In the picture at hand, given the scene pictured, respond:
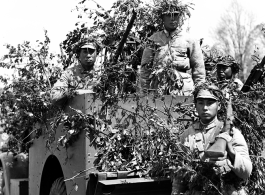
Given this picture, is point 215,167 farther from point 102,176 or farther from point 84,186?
point 84,186

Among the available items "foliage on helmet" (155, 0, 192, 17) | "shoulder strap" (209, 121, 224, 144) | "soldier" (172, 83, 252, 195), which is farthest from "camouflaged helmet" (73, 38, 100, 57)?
"shoulder strap" (209, 121, 224, 144)

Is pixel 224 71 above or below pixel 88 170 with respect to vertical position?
above

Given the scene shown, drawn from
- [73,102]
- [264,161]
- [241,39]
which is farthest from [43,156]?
[241,39]

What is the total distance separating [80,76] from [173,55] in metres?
1.12

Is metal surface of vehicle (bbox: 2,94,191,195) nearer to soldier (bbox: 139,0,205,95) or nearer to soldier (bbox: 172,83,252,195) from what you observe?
soldier (bbox: 172,83,252,195)

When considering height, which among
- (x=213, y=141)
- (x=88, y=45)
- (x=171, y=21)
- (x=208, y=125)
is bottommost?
(x=213, y=141)

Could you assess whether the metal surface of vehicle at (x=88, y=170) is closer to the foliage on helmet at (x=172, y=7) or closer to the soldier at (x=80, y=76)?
the soldier at (x=80, y=76)

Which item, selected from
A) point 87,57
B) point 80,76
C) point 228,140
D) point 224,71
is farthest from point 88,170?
point 224,71

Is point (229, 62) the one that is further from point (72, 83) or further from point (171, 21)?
point (72, 83)

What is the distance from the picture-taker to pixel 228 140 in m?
3.75

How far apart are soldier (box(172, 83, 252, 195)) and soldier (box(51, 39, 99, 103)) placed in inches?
56.5

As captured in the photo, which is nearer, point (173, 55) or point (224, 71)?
point (173, 55)

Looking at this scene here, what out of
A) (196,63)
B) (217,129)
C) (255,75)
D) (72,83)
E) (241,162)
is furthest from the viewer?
(196,63)

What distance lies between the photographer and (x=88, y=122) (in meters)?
4.67
